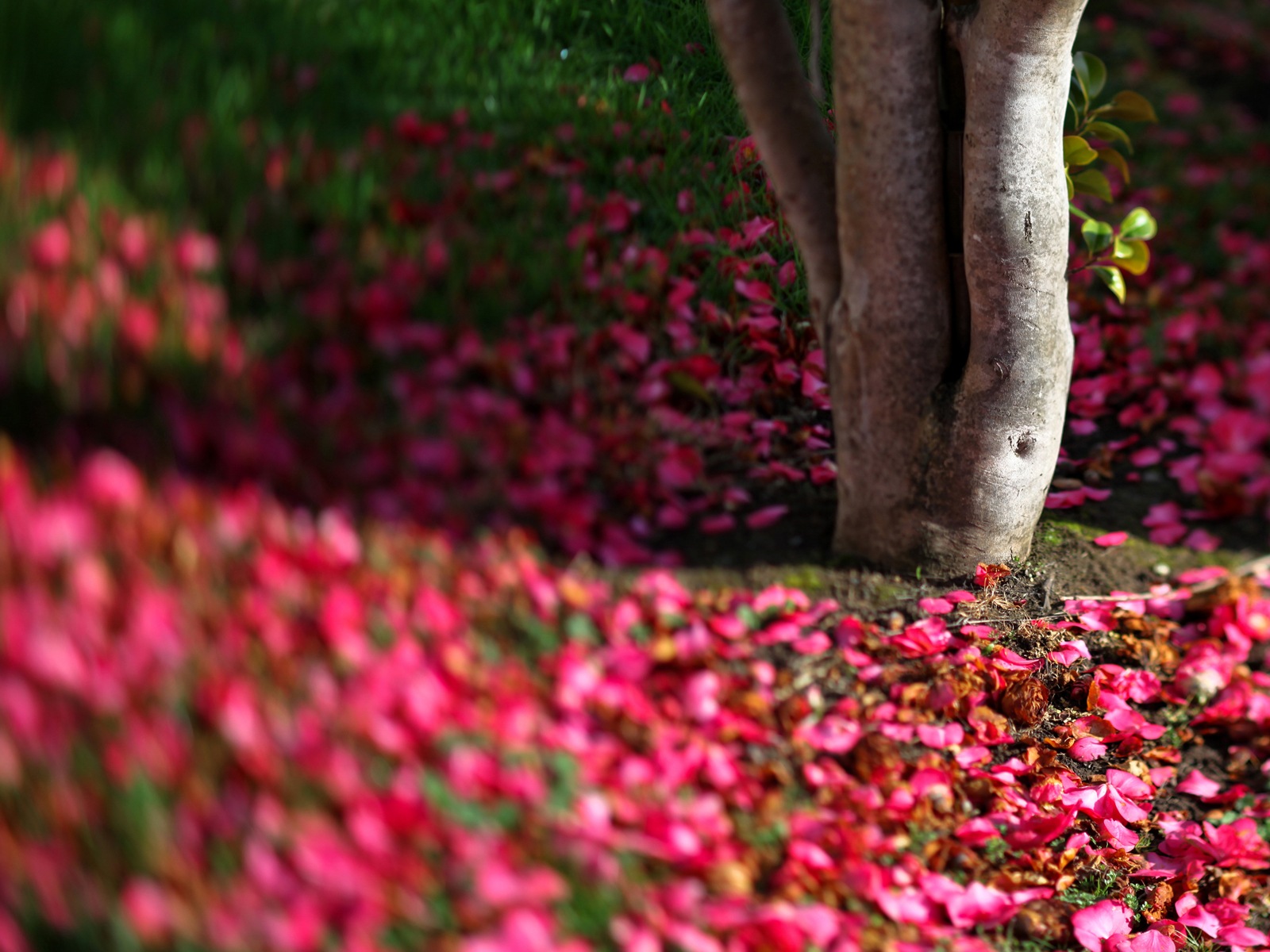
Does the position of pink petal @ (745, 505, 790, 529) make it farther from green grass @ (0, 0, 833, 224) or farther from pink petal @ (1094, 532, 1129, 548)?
green grass @ (0, 0, 833, 224)

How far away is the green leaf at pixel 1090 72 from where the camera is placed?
296 cm

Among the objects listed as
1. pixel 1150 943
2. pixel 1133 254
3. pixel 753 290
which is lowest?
pixel 1150 943

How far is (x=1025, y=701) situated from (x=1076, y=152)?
1.39 m

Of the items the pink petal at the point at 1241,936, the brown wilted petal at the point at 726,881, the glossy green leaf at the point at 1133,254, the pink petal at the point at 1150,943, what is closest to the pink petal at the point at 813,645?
the brown wilted petal at the point at 726,881

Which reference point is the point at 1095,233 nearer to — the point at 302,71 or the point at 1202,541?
the point at 1202,541

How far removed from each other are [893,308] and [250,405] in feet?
4.62

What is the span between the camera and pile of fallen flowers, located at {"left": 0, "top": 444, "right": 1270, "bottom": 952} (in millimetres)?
1568

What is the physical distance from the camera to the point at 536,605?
7.47 feet

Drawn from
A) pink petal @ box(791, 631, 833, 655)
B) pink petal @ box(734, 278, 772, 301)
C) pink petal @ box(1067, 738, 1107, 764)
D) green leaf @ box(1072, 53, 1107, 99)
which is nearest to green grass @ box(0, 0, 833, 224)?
pink petal @ box(734, 278, 772, 301)

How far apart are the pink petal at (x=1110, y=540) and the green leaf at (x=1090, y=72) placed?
116 centimetres

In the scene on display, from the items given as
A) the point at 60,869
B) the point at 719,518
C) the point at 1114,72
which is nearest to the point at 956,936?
the point at 719,518

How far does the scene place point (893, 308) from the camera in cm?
248

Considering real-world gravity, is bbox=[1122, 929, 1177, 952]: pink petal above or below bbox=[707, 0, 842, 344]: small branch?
below

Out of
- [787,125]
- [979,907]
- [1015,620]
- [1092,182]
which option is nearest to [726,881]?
[979,907]
